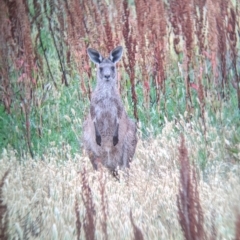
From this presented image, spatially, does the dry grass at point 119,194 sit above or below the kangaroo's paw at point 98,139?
below

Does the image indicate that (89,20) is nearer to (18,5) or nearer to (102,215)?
(18,5)

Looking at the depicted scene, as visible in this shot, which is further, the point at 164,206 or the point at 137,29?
the point at 137,29

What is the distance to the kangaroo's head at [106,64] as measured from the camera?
3.92m

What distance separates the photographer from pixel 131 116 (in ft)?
13.0

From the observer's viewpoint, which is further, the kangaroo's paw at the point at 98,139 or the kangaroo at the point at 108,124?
the kangaroo's paw at the point at 98,139

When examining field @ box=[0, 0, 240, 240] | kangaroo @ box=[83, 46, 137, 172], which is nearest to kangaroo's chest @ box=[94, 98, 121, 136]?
kangaroo @ box=[83, 46, 137, 172]

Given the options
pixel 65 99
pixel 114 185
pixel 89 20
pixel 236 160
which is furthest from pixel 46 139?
pixel 236 160

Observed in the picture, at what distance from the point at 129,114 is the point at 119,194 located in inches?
23.2

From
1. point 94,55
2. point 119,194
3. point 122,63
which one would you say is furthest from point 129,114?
point 119,194

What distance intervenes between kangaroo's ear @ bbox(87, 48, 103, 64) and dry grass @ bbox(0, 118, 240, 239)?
599 millimetres

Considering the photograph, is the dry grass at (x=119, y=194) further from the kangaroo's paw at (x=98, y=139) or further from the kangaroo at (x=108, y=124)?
the kangaroo's paw at (x=98, y=139)

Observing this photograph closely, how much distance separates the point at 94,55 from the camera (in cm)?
396

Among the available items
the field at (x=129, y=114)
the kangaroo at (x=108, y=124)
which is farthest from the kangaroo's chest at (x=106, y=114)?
the field at (x=129, y=114)

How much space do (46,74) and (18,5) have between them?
528mm
